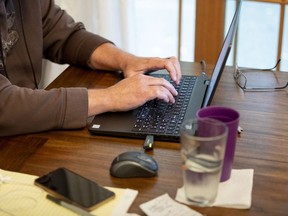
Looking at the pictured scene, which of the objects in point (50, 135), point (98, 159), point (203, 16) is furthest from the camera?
point (203, 16)

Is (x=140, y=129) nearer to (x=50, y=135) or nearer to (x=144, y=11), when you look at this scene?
(x=50, y=135)

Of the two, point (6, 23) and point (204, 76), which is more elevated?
point (6, 23)

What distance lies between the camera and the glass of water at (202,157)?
0.97m

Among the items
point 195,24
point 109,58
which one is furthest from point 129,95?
point 195,24

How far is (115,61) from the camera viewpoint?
172cm

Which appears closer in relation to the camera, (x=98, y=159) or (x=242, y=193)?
(x=242, y=193)

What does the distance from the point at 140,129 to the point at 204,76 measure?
0.42 metres

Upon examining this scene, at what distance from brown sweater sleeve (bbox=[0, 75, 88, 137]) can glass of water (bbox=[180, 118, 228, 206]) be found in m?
0.42

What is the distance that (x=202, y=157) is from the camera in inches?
38.5

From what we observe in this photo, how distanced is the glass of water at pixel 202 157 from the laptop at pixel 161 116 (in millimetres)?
259

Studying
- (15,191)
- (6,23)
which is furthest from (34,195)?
(6,23)

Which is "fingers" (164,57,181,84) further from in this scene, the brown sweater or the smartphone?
the smartphone

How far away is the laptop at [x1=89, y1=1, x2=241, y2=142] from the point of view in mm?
1312

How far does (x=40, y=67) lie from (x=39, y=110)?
484mm
